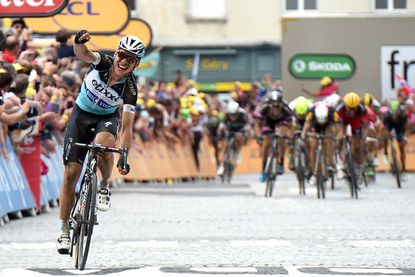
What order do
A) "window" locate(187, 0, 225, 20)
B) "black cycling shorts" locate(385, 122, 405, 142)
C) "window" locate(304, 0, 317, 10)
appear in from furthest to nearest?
1. "window" locate(187, 0, 225, 20)
2. "window" locate(304, 0, 317, 10)
3. "black cycling shorts" locate(385, 122, 405, 142)

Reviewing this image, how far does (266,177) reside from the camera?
Result: 2492cm

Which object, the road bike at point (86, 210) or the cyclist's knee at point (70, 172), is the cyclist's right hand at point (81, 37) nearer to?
the road bike at point (86, 210)

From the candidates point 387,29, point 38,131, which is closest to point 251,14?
point 387,29

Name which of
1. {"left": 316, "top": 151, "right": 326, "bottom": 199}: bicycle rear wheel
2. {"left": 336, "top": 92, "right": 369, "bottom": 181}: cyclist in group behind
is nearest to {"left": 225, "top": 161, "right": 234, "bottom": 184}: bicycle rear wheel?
{"left": 336, "top": 92, "right": 369, "bottom": 181}: cyclist in group behind

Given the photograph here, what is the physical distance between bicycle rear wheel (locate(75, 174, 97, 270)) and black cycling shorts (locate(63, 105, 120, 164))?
454 millimetres

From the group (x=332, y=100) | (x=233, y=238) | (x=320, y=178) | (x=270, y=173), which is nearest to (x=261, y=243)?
(x=233, y=238)

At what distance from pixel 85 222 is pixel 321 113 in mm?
14198

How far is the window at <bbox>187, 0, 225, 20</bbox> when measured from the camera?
5159cm

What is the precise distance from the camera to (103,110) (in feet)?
40.9

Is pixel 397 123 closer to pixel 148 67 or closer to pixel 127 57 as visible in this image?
pixel 148 67

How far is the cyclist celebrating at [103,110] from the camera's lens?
1220cm

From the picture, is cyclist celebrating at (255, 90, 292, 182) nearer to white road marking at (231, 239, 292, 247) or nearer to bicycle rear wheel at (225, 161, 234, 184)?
bicycle rear wheel at (225, 161, 234, 184)

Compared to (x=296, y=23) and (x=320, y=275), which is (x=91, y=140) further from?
(x=296, y=23)

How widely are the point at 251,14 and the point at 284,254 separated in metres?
38.4
